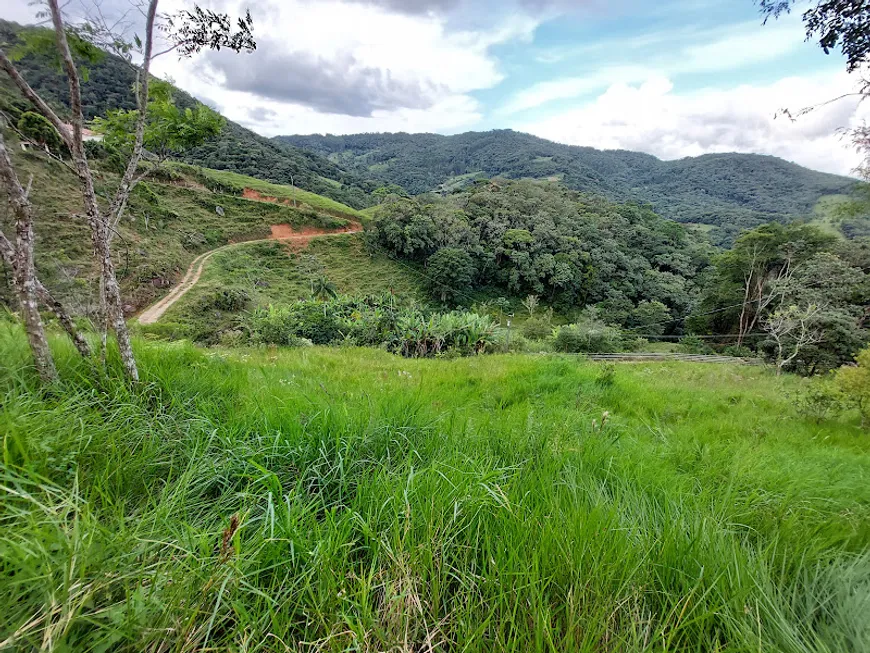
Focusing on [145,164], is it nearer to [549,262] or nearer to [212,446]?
[212,446]

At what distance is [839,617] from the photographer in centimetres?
133

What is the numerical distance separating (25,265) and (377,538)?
296 cm

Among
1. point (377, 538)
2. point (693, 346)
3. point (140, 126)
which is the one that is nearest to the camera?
point (377, 538)

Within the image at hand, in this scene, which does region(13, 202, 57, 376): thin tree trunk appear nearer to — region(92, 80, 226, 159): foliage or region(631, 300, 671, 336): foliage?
region(92, 80, 226, 159): foliage

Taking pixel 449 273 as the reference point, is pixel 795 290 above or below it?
above

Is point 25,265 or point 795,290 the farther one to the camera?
point 795,290

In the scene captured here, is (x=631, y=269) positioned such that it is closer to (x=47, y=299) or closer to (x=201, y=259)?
(x=201, y=259)

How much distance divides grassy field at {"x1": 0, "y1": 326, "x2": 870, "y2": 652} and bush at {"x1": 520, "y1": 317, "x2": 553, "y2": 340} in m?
28.1

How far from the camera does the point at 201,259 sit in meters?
35.9

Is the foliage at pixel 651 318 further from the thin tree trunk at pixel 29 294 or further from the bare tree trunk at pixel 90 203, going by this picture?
the thin tree trunk at pixel 29 294

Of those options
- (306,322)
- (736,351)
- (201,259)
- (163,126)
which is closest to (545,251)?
(736,351)

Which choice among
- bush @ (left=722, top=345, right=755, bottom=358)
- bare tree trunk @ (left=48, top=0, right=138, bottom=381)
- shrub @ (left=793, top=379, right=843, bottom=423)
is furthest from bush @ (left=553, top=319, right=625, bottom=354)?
bare tree trunk @ (left=48, top=0, right=138, bottom=381)

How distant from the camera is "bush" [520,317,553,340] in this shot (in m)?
30.5

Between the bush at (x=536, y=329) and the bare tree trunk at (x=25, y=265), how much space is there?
2926 cm
